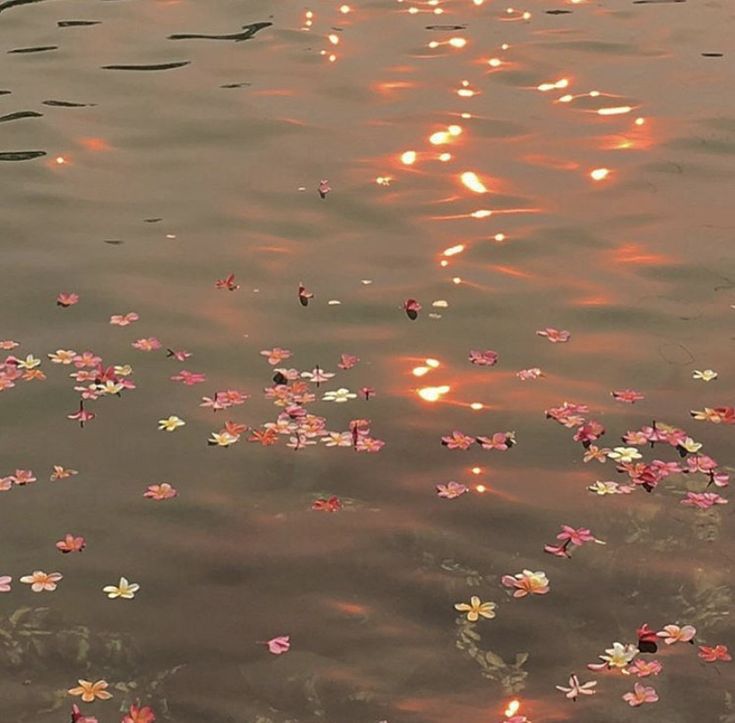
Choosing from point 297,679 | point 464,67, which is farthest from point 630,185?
point 297,679

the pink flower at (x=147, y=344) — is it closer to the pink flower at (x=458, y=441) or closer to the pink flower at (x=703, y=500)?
the pink flower at (x=458, y=441)

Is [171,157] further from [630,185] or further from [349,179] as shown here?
[630,185]

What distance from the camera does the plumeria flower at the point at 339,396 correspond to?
8023mm

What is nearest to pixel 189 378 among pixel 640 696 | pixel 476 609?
pixel 476 609

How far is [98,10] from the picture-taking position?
47.9ft

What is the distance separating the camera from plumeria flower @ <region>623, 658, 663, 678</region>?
20.0ft

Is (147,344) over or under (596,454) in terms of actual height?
over

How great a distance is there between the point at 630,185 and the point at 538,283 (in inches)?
73.2

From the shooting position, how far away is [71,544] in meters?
6.90

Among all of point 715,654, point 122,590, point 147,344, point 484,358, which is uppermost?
point 147,344

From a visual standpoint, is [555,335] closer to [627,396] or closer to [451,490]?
[627,396]

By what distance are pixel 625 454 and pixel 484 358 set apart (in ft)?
4.23

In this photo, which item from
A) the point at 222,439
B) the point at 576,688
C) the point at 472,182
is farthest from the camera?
the point at 472,182

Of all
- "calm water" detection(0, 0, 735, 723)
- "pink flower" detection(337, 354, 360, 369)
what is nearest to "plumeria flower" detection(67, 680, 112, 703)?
"calm water" detection(0, 0, 735, 723)
